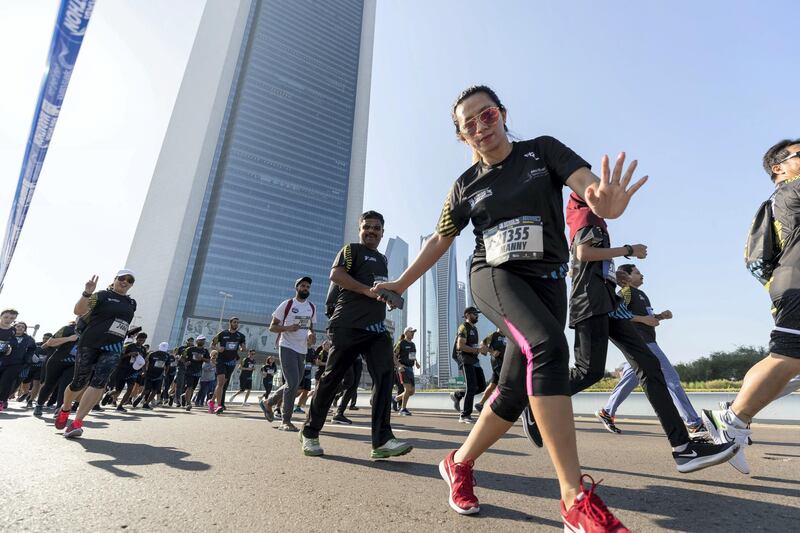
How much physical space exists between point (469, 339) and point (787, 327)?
18.9ft

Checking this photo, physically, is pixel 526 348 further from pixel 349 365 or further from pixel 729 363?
pixel 729 363

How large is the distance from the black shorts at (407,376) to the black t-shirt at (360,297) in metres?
6.81

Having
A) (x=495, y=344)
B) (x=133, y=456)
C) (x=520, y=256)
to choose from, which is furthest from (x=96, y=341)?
(x=495, y=344)

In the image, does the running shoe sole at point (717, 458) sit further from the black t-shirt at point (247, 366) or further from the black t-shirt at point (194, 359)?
the black t-shirt at point (247, 366)

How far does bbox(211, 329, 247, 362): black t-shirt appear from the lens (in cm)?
1013

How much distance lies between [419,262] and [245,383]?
18359mm

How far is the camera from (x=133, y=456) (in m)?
3.18

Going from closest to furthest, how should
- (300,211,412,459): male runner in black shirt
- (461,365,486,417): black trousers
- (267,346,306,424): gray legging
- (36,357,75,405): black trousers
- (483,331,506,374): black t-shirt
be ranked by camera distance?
(300,211,412,459): male runner in black shirt → (267,346,306,424): gray legging → (461,365,486,417): black trousers → (483,331,506,374): black t-shirt → (36,357,75,405): black trousers

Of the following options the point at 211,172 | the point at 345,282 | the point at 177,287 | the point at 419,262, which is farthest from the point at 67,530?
the point at 211,172

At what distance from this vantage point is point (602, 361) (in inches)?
119

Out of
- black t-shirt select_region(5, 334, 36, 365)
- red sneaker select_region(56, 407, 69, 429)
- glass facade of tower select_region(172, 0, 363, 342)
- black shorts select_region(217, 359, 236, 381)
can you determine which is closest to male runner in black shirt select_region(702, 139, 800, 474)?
red sneaker select_region(56, 407, 69, 429)

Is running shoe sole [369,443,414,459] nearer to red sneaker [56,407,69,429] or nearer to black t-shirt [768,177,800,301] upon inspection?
black t-shirt [768,177,800,301]

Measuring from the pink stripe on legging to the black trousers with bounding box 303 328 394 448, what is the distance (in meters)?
1.87

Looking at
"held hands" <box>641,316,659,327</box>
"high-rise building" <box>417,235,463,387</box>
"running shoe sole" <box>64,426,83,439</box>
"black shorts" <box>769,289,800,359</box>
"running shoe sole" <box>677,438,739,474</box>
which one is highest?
"high-rise building" <box>417,235,463,387</box>
